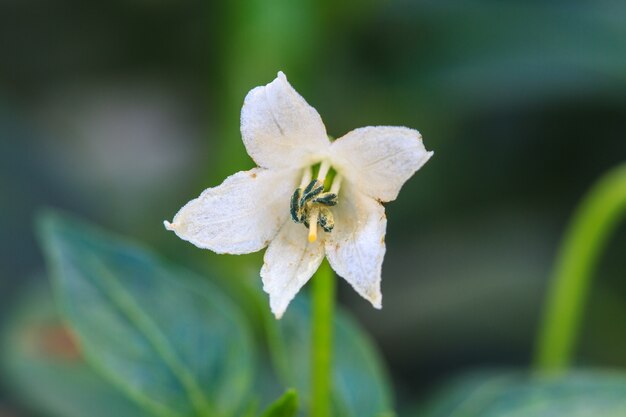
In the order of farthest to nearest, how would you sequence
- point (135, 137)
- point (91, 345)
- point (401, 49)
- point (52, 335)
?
point (135, 137)
point (401, 49)
point (52, 335)
point (91, 345)

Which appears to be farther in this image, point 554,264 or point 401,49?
point 401,49

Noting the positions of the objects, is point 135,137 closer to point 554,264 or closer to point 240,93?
point 240,93

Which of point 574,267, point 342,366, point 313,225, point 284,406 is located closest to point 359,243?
point 313,225

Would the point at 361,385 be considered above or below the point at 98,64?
below

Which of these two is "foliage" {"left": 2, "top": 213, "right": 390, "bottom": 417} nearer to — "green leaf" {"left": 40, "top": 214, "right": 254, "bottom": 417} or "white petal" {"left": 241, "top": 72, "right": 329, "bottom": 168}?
"green leaf" {"left": 40, "top": 214, "right": 254, "bottom": 417}

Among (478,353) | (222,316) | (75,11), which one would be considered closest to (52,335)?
(222,316)

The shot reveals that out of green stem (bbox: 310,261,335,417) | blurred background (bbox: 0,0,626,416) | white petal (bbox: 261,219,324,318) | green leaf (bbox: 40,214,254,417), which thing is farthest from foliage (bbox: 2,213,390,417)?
blurred background (bbox: 0,0,626,416)

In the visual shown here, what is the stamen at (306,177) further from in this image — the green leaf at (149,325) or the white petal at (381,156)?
the green leaf at (149,325)
